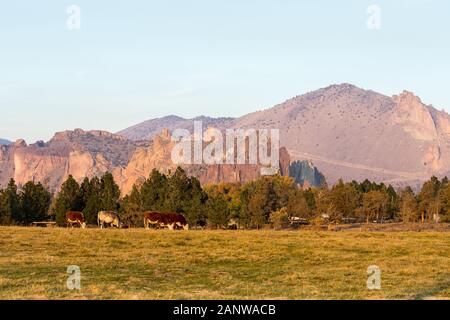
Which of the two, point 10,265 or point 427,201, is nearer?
point 10,265

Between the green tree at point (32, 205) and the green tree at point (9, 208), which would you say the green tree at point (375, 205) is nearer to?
the green tree at point (32, 205)

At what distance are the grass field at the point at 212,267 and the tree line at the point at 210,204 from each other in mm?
36410

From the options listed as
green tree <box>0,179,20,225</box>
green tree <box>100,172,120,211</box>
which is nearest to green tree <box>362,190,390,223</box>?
green tree <box>100,172,120,211</box>

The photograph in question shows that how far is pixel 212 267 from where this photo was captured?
89.1 ft

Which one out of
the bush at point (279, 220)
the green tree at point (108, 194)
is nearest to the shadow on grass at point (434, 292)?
the green tree at point (108, 194)

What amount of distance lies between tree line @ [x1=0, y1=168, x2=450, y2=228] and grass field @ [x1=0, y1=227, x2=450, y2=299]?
36410mm

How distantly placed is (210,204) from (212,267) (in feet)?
180

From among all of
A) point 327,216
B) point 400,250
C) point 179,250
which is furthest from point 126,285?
point 327,216

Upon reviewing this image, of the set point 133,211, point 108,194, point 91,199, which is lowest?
point 133,211

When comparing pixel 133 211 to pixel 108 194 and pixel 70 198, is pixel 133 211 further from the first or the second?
pixel 70 198
